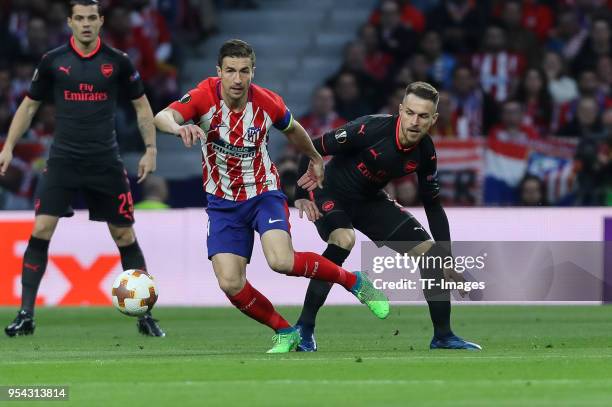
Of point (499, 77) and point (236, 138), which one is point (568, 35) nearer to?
point (499, 77)

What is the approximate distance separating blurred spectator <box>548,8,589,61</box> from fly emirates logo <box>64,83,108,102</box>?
361 inches

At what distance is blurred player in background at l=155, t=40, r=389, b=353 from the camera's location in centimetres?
940

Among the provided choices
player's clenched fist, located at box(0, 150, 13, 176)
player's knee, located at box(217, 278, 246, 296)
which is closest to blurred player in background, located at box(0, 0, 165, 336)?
player's clenched fist, located at box(0, 150, 13, 176)

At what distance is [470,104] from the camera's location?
18422 mm

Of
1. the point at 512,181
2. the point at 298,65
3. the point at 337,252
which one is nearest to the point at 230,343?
the point at 337,252

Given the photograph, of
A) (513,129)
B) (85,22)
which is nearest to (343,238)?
(85,22)

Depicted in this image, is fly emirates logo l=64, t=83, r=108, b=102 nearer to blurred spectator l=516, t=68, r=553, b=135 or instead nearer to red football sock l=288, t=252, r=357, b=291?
red football sock l=288, t=252, r=357, b=291

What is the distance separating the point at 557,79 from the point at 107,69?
8.63m

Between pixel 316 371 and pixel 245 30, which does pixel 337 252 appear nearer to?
pixel 316 371

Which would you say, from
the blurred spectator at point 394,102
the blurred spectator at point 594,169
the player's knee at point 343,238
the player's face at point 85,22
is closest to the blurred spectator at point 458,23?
the blurred spectator at point 394,102

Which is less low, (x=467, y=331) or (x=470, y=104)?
(x=470, y=104)

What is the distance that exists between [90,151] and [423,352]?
340 centimetres

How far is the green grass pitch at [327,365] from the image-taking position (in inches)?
285

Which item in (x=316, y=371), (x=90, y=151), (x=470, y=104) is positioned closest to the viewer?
(x=316, y=371)
